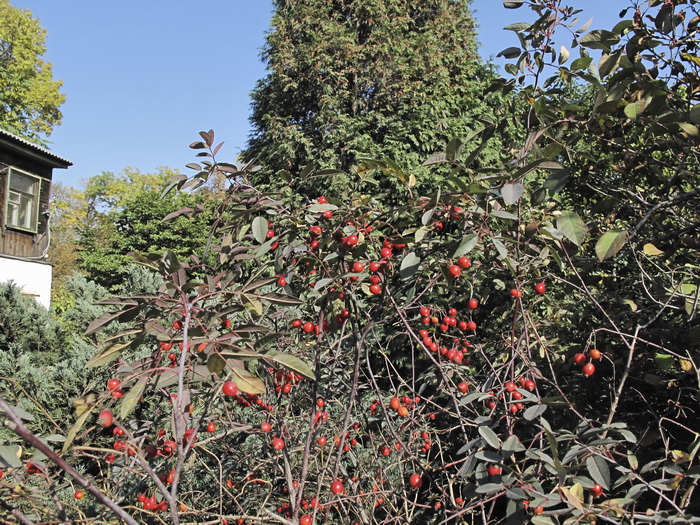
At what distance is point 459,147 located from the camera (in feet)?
3.93

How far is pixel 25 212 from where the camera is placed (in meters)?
11.6

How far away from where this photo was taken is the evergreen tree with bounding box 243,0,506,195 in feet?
22.9

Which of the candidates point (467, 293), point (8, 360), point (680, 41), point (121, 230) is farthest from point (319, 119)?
point (121, 230)

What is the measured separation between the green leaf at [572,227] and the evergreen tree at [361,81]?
5496 mm

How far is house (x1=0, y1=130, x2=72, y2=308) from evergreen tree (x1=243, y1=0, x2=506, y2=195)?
644 centimetres

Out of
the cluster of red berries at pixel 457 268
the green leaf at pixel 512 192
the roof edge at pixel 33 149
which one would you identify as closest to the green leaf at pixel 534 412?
the cluster of red berries at pixel 457 268

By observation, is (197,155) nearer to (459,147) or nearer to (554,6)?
(459,147)

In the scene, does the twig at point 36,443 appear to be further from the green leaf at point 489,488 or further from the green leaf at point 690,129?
the green leaf at point 690,129

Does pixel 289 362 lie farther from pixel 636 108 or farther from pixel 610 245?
pixel 636 108

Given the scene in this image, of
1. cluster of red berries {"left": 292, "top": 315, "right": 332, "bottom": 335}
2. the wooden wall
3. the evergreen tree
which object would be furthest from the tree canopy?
cluster of red berries {"left": 292, "top": 315, "right": 332, "bottom": 335}

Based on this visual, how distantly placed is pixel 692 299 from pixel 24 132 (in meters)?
20.2

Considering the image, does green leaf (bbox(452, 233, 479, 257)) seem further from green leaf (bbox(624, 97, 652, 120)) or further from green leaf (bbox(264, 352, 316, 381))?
green leaf (bbox(624, 97, 652, 120))

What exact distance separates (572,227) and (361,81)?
23.1ft

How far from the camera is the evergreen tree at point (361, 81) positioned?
699 cm
